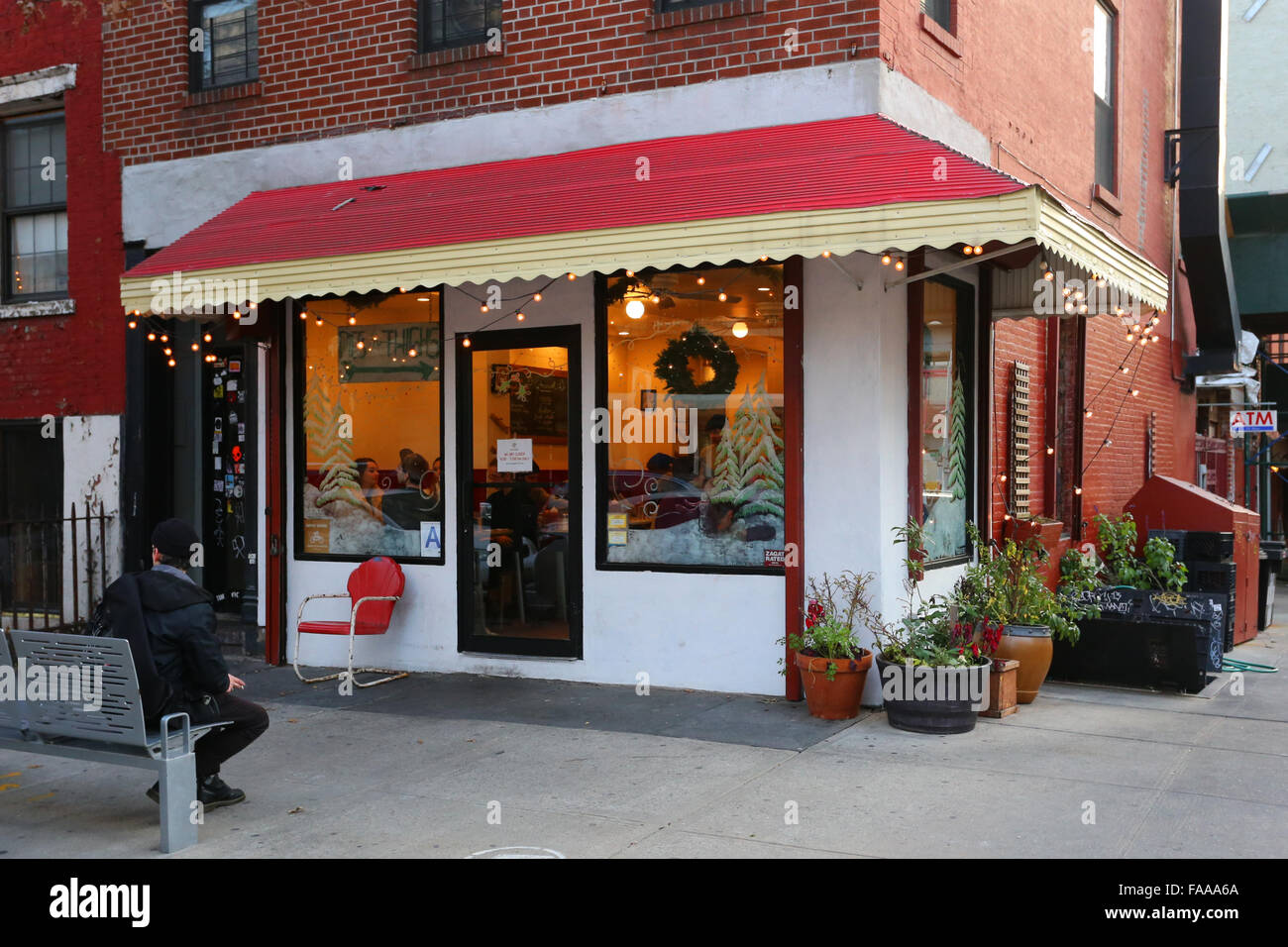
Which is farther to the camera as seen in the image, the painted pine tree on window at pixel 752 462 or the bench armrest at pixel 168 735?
the painted pine tree on window at pixel 752 462

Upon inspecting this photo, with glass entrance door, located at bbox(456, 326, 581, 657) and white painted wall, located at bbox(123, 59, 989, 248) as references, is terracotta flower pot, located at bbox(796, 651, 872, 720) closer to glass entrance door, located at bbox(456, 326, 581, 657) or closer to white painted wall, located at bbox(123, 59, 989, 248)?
glass entrance door, located at bbox(456, 326, 581, 657)

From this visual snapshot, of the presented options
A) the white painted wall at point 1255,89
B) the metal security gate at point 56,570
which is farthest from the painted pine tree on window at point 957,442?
the white painted wall at point 1255,89

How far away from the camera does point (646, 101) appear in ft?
28.7

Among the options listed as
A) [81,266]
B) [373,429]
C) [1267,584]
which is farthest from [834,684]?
[81,266]

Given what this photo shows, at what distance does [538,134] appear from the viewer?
9188 mm

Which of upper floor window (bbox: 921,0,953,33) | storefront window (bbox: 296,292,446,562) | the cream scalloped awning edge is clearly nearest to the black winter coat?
the cream scalloped awning edge

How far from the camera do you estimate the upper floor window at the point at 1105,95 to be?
13.1 metres

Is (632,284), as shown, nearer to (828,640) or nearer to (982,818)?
(828,640)

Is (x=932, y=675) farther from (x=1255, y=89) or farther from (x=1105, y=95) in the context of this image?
(x=1255, y=89)

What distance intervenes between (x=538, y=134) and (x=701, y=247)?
2.67m

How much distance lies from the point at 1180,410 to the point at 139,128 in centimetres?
1325

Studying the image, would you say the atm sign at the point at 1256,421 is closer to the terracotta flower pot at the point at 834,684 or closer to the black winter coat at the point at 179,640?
the terracotta flower pot at the point at 834,684

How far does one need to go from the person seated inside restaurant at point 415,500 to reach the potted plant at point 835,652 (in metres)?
3.15

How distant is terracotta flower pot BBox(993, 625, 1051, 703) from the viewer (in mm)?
8281
